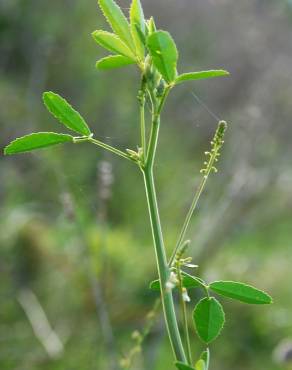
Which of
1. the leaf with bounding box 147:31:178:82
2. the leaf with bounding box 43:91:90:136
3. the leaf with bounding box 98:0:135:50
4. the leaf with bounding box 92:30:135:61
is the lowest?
the leaf with bounding box 43:91:90:136

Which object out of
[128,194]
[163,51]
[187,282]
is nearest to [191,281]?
[187,282]

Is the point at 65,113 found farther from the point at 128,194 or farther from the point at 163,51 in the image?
the point at 128,194

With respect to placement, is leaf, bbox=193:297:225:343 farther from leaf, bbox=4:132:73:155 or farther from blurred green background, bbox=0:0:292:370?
blurred green background, bbox=0:0:292:370

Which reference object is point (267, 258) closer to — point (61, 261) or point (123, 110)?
point (61, 261)

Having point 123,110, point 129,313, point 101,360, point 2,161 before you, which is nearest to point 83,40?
point 123,110

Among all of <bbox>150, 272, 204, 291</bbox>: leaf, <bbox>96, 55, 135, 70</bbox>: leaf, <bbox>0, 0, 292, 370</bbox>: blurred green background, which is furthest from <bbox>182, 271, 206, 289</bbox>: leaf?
<bbox>0, 0, 292, 370</bbox>: blurred green background
